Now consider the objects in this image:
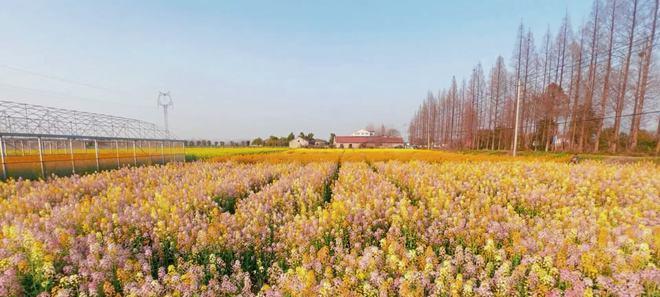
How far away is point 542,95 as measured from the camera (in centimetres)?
3806

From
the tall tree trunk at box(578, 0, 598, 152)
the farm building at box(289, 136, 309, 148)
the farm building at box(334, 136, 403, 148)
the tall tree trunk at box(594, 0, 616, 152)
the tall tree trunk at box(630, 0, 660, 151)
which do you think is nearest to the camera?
the tall tree trunk at box(630, 0, 660, 151)

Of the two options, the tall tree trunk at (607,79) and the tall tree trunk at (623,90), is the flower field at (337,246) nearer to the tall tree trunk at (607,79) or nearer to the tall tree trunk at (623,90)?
the tall tree trunk at (623,90)

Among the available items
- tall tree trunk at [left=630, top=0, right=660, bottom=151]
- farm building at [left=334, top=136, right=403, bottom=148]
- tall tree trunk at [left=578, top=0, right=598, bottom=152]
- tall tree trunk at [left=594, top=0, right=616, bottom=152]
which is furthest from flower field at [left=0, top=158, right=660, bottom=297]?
farm building at [left=334, top=136, right=403, bottom=148]

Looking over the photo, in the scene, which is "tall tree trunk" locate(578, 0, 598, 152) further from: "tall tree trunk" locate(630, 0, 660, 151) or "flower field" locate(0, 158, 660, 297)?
"flower field" locate(0, 158, 660, 297)

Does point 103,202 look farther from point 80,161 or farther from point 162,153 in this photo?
point 162,153

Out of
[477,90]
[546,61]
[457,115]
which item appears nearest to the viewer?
[546,61]

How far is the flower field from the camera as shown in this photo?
2.48m

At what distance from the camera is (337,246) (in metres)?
3.73

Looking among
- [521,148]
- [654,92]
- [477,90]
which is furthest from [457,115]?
[654,92]

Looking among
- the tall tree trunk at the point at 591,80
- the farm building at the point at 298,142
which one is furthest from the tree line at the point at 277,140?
the tall tree trunk at the point at 591,80

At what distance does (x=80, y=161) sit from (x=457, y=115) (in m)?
65.7

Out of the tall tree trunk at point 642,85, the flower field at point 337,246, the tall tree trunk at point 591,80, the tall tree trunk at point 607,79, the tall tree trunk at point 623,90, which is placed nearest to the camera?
the flower field at point 337,246

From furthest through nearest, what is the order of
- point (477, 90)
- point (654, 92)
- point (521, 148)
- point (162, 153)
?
point (477, 90), point (521, 148), point (162, 153), point (654, 92)

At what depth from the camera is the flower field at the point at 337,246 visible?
8.13 feet
